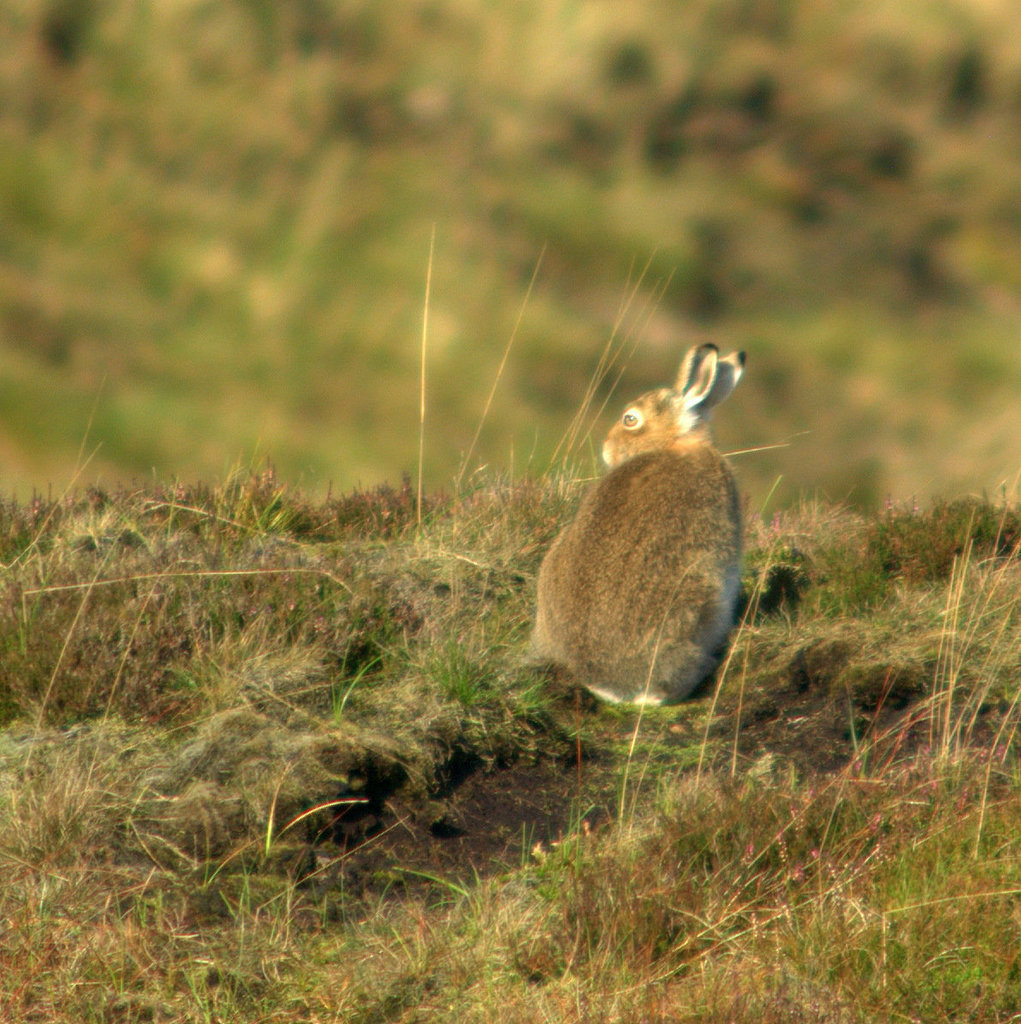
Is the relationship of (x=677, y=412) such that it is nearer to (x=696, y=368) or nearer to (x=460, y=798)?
(x=696, y=368)

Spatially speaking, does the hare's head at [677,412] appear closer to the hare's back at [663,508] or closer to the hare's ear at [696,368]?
the hare's ear at [696,368]

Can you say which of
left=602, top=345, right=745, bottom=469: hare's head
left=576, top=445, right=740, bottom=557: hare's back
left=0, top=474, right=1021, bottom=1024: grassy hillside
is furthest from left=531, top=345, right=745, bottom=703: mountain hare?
left=602, top=345, right=745, bottom=469: hare's head

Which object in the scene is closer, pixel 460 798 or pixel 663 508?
pixel 460 798

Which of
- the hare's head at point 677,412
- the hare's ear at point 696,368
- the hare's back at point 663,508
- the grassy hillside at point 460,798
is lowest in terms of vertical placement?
the grassy hillside at point 460,798

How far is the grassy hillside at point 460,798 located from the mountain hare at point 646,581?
0.15m

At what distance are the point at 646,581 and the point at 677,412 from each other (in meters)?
1.35

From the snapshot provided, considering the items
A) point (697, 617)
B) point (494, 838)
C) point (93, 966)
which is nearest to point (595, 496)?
point (697, 617)

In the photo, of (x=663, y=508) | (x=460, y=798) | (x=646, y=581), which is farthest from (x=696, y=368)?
(x=460, y=798)

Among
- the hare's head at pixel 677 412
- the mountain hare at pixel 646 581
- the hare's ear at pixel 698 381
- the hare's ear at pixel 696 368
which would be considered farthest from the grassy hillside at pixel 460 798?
the hare's ear at pixel 696 368

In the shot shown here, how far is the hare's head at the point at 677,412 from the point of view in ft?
18.6

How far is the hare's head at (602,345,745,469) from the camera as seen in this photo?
5.67 metres

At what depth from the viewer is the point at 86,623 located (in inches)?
165

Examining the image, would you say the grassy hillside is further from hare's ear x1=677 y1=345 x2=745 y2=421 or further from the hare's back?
hare's ear x1=677 y1=345 x2=745 y2=421

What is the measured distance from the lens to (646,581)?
4.62m
